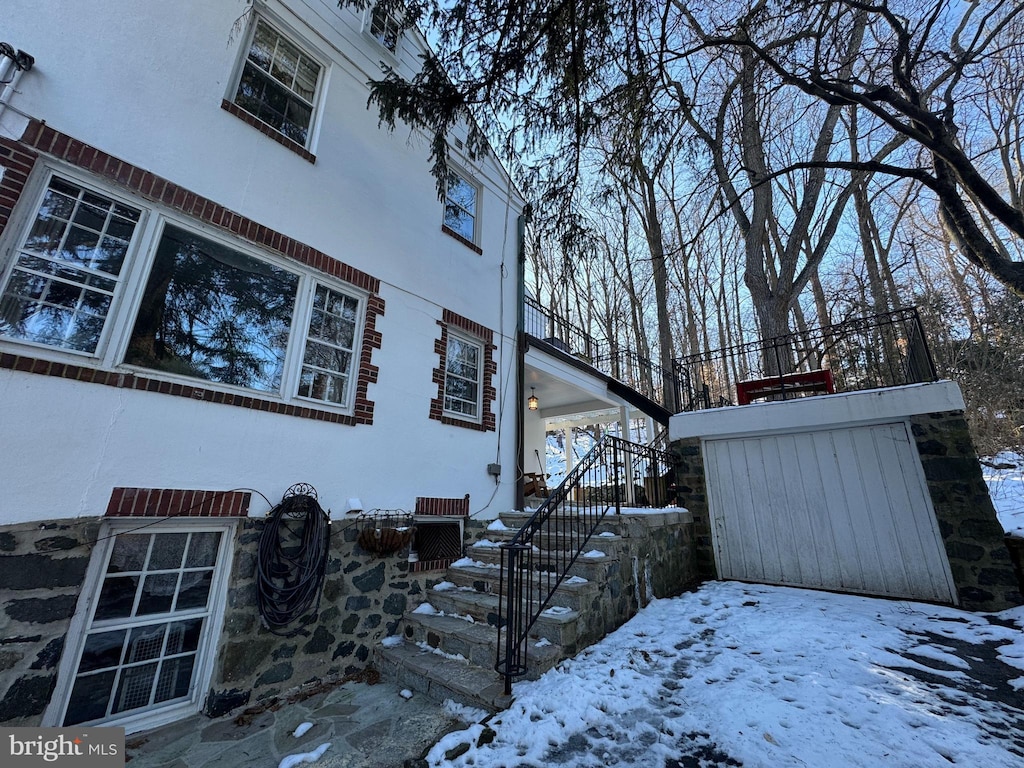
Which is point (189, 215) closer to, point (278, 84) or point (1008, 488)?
point (278, 84)

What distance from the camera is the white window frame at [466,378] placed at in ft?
17.0

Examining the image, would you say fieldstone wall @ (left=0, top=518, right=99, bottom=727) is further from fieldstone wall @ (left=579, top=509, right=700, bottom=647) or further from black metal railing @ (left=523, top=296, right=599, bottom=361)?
black metal railing @ (left=523, top=296, right=599, bottom=361)

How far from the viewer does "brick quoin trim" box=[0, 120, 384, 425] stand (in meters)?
2.57

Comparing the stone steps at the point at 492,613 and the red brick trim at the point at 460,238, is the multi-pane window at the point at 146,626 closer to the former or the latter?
the stone steps at the point at 492,613

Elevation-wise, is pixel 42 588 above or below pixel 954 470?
below

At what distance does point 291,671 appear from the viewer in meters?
3.28

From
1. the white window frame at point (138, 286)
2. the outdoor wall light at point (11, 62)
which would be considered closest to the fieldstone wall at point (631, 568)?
the white window frame at point (138, 286)

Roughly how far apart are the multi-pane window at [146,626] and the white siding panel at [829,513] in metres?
6.21

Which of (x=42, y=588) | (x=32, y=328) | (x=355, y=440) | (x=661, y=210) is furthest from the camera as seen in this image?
(x=661, y=210)

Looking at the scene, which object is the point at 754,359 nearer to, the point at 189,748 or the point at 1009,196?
the point at 1009,196

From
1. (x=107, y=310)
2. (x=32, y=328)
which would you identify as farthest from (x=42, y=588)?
(x=107, y=310)

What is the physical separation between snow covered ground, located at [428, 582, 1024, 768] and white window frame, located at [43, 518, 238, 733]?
192 cm

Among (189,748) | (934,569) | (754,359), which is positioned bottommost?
(189,748)

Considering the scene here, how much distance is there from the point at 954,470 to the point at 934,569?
1157 mm
